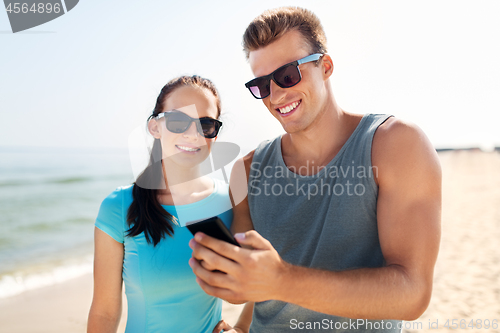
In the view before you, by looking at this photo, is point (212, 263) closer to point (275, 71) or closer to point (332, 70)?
point (275, 71)

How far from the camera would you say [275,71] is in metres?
2.07

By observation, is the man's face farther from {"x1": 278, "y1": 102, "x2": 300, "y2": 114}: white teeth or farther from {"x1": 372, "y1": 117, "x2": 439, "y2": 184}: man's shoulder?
{"x1": 372, "y1": 117, "x2": 439, "y2": 184}: man's shoulder

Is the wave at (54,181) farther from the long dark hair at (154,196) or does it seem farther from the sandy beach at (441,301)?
the long dark hair at (154,196)

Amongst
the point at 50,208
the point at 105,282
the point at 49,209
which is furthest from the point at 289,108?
the point at 50,208

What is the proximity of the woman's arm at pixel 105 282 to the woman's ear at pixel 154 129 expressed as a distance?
0.69 meters

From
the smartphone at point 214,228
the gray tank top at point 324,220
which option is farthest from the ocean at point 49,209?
the smartphone at point 214,228

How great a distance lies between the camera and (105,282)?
6.25ft

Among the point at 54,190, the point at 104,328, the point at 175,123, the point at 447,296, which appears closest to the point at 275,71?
the point at 175,123

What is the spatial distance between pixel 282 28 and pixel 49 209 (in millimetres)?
15405

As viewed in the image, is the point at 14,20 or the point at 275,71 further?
the point at 14,20

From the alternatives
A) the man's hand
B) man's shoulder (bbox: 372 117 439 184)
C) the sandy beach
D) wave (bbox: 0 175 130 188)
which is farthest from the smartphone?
wave (bbox: 0 175 130 188)

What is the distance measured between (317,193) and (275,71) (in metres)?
0.82

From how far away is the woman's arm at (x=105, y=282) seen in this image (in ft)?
6.24

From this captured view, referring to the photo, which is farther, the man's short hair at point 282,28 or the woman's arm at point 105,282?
the man's short hair at point 282,28
